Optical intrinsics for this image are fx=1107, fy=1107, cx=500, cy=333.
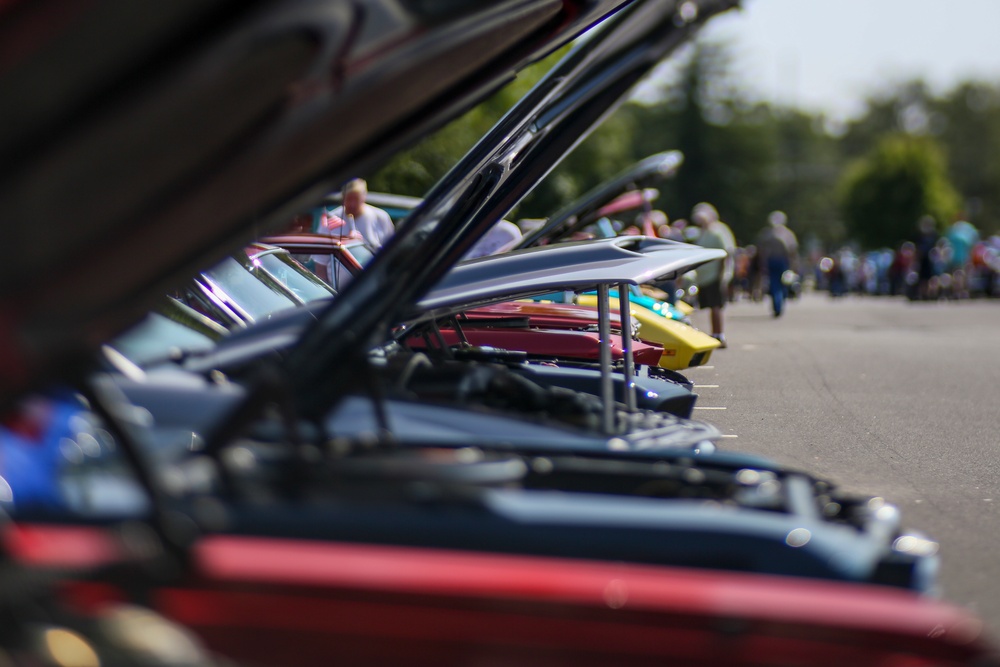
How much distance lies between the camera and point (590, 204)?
34.8 feet

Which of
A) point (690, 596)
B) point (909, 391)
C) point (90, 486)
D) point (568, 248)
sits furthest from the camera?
point (909, 391)

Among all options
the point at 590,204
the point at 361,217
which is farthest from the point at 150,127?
the point at 590,204

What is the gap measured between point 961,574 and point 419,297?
2173 mm

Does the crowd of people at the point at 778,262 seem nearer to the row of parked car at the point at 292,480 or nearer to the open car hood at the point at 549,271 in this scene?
the open car hood at the point at 549,271

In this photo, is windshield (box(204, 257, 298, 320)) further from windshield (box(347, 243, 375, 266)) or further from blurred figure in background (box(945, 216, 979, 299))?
blurred figure in background (box(945, 216, 979, 299))

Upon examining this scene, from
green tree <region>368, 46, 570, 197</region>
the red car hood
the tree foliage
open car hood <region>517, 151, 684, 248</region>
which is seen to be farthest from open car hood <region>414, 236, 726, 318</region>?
the tree foliage

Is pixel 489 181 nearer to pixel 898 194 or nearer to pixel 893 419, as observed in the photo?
pixel 893 419

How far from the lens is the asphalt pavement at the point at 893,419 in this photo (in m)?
4.60

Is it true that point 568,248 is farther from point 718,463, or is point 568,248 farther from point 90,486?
point 90,486

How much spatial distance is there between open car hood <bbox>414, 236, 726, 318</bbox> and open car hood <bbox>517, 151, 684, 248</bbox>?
5141 mm

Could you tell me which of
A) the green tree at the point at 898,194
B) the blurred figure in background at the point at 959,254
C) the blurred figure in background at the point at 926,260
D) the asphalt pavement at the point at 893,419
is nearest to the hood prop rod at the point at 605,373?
the asphalt pavement at the point at 893,419

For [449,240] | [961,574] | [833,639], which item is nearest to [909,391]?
[961,574]

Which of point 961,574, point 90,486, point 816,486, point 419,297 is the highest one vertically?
point 419,297

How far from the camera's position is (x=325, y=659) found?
1.94m
